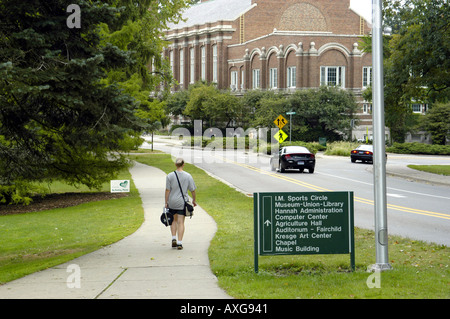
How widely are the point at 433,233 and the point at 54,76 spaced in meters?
8.66

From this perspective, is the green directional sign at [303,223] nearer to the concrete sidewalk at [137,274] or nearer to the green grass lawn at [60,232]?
the concrete sidewalk at [137,274]

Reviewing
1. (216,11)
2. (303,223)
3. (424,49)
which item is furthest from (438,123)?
(303,223)

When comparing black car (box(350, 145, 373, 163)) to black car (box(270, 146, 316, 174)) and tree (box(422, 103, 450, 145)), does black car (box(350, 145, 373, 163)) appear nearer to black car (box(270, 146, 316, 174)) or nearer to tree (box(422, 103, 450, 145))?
black car (box(270, 146, 316, 174))

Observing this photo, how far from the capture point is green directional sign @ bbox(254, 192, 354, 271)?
9.10m

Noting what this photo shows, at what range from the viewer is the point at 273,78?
7719cm

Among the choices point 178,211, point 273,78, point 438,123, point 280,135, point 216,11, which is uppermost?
point 216,11

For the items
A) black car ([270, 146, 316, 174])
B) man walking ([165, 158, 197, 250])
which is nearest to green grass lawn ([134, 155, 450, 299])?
man walking ([165, 158, 197, 250])

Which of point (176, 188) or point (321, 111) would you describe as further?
point (321, 111)

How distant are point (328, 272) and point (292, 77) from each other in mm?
65729

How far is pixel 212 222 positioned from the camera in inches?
609

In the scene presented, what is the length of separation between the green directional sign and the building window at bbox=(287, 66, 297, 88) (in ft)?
213

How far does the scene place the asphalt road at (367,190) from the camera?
15.0 metres

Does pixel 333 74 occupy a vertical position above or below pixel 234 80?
below

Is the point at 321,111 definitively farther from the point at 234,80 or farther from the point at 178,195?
the point at 178,195
